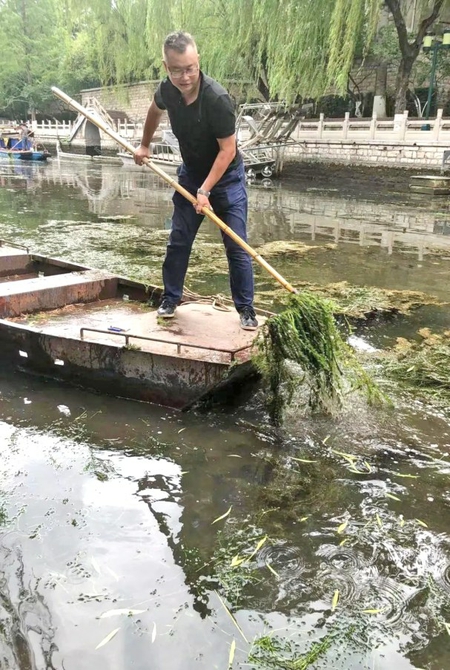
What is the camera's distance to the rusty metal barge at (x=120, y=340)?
368 cm

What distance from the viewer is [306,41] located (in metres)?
18.6

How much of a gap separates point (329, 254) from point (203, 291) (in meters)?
3.31

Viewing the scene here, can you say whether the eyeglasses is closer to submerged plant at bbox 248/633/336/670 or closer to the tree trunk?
submerged plant at bbox 248/633/336/670

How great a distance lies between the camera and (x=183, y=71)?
11.4 feet

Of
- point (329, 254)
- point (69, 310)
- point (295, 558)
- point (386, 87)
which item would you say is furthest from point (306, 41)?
point (295, 558)

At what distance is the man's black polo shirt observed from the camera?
364cm

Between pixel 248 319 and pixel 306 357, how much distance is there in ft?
2.54

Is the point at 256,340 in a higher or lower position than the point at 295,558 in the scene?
higher

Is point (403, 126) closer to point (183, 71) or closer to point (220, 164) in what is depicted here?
point (220, 164)

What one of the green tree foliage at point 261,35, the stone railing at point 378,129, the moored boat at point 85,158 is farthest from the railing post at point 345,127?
the moored boat at point 85,158

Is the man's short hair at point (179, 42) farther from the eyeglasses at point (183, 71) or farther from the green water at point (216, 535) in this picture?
the green water at point (216, 535)

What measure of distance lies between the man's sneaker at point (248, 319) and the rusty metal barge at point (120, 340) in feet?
0.20

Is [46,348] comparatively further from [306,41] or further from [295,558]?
[306,41]

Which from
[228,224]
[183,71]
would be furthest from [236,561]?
[183,71]
